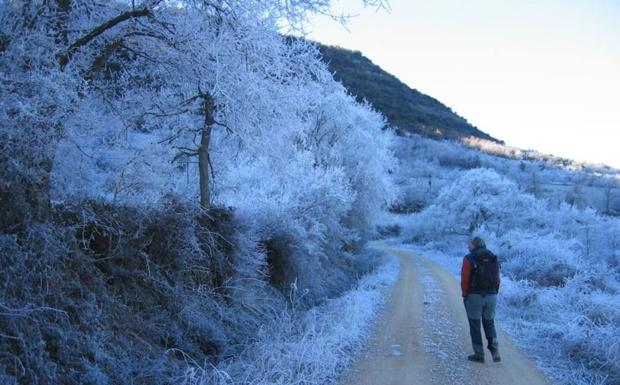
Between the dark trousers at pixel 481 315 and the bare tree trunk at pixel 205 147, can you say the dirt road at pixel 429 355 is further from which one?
the bare tree trunk at pixel 205 147

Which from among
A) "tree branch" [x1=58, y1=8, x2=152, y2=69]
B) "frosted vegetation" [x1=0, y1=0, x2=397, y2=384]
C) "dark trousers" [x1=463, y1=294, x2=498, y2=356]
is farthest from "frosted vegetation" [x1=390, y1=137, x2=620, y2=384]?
"tree branch" [x1=58, y1=8, x2=152, y2=69]

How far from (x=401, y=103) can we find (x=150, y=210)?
101000mm

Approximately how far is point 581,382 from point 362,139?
2098 centimetres

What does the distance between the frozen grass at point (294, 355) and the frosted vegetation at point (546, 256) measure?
10.2ft

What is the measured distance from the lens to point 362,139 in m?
27.1

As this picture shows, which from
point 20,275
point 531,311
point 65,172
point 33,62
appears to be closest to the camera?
point 20,275

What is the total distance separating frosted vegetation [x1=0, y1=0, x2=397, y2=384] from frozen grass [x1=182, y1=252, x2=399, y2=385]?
0.13 feet

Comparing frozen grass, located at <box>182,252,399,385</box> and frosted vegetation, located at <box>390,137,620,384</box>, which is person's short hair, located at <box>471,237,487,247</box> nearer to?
frosted vegetation, located at <box>390,137,620,384</box>

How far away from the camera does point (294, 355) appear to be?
6793 millimetres

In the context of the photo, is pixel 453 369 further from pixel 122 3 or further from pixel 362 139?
pixel 362 139

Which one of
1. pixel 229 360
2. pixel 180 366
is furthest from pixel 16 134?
pixel 229 360

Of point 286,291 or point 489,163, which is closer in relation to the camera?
point 286,291

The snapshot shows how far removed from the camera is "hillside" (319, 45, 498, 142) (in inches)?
3049

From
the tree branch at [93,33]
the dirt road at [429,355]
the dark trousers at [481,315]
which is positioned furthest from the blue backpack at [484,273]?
the tree branch at [93,33]
